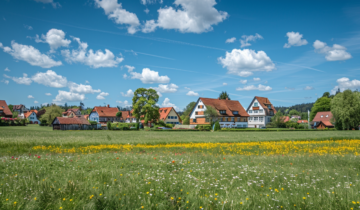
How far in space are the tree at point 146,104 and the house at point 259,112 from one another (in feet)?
136

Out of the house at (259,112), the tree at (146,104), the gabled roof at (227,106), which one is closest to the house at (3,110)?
the tree at (146,104)

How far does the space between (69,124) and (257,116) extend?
2727 inches

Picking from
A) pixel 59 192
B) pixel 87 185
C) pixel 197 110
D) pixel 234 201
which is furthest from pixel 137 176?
pixel 197 110

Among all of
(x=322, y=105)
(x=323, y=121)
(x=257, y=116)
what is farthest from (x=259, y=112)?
(x=322, y=105)

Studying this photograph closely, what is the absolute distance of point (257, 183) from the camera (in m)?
7.53

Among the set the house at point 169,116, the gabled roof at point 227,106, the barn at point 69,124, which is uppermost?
the gabled roof at point 227,106

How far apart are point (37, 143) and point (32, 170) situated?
12756 millimetres

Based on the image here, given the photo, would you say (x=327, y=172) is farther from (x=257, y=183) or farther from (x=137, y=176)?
(x=137, y=176)

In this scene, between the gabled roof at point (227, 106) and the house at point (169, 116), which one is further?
the house at point (169, 116)

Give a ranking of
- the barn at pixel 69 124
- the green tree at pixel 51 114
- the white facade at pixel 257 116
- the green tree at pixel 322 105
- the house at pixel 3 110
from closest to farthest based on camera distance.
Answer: the barn at pixel 69 124, the house at pixel 3 110, the white facade at pixel 257 116, the green tree at pixel 51 114, the green tree at pixel 322 105

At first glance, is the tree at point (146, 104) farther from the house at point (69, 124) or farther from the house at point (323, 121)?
the house at point (323, 121)

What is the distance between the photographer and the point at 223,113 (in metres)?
86.7

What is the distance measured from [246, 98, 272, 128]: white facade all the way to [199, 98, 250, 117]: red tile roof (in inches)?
146

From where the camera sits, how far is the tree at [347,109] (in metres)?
63.8
